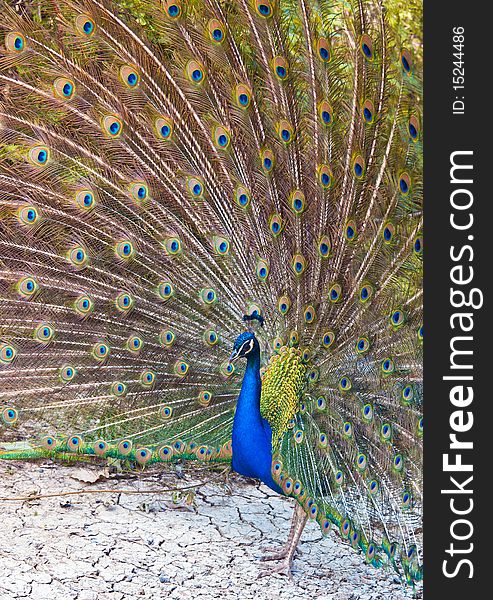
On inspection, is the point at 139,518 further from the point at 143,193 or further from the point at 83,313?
the point at 143,193

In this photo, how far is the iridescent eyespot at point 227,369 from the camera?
3047mm

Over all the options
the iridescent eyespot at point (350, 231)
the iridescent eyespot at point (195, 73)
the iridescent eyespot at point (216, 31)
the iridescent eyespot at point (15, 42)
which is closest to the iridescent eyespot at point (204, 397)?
the iridescent eyespot at point (350, 231)

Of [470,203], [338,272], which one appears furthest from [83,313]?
[470,203]

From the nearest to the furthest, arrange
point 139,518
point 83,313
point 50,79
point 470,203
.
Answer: point 470,203 < point 50,79 < point 83,313 < point 139,518

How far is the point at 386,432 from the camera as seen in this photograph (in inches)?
111

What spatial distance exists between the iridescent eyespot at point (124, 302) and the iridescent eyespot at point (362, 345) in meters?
0.84

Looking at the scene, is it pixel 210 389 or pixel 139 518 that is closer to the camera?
pixel 210 389

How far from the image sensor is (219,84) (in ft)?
9.39

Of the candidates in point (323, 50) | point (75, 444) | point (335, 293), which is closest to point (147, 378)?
point (75, 444)

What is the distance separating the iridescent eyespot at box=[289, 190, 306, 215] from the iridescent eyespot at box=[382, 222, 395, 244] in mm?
293

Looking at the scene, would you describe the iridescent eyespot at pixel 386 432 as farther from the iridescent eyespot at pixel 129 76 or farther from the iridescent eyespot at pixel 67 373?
the iridescent eyespot at pixel 129 76

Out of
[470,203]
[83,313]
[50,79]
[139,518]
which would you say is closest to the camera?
[470,203]

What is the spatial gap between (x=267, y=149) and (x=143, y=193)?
0.48 metres

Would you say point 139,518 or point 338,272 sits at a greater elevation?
point 338,272
